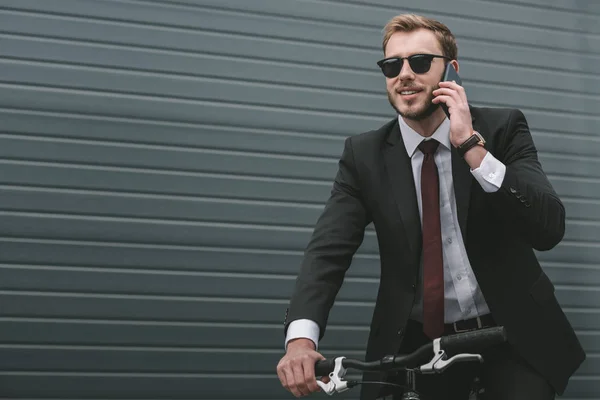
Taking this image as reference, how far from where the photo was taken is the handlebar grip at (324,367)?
7.66 ft

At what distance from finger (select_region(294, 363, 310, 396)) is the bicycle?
0.05 metres

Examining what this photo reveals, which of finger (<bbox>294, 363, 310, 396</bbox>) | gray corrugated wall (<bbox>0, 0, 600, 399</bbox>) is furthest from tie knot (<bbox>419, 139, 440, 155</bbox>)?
gray corrugated wall (<bbox>0, 0, 600, 399</bbox>)

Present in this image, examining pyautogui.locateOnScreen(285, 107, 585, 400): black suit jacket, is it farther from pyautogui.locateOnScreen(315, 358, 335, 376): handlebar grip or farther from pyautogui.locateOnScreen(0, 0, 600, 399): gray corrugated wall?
pyautogui.locateOnScreen(0, 0, 600, 399): gray corrugated wall

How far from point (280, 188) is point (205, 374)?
57.6 inches

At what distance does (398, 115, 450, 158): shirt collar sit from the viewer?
3121 mm

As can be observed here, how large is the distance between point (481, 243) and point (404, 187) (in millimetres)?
385

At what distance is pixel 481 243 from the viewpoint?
297 cm

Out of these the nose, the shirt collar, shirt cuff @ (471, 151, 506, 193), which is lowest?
shirt cuff @ (471, 151, 506, 193)

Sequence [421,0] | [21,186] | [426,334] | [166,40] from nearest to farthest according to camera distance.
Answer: [426,334] < [21,186] < [166,40] < [421,0]

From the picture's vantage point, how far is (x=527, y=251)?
304 centimetres

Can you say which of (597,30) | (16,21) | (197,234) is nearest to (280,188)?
Result: (197,234)

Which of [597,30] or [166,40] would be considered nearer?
[166,40]

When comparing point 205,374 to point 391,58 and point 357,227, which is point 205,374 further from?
point 391,58

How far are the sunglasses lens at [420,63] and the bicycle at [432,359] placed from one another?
115 cm
